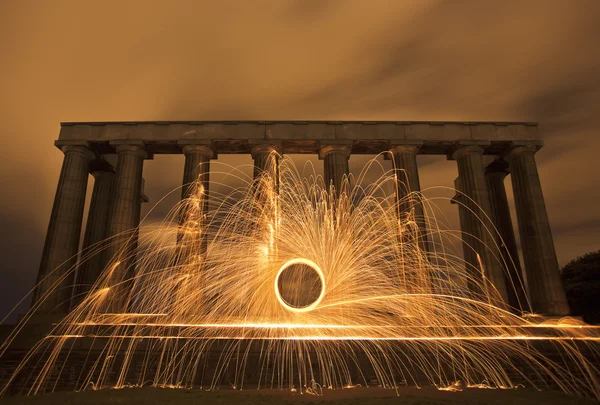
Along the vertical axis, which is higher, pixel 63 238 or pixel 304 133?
pixel 304 133

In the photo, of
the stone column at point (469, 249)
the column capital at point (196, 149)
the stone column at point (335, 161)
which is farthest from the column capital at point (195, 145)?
the stone column at point (469, 249)

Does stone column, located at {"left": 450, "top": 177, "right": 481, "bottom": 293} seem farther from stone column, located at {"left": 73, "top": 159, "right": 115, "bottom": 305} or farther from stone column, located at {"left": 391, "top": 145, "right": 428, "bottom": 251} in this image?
stone column, located at {"left": 73, "top": 159, "right": 115, "bottom": 305}

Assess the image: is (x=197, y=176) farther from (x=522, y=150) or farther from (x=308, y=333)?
(x=522, y=150)

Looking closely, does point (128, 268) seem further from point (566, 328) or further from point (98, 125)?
point (566, 328)

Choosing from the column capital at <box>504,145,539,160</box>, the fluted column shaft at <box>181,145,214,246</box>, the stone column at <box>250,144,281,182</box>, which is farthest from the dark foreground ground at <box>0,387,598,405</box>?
the column capital at <box>504,145,539,160</box>

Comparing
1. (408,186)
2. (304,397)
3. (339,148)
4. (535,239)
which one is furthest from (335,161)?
(304,397)

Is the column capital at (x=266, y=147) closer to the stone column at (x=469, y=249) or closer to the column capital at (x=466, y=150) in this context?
the column capital at (x=466, y=150)

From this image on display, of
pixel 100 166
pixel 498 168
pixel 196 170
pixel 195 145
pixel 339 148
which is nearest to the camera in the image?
pixel 196 170
